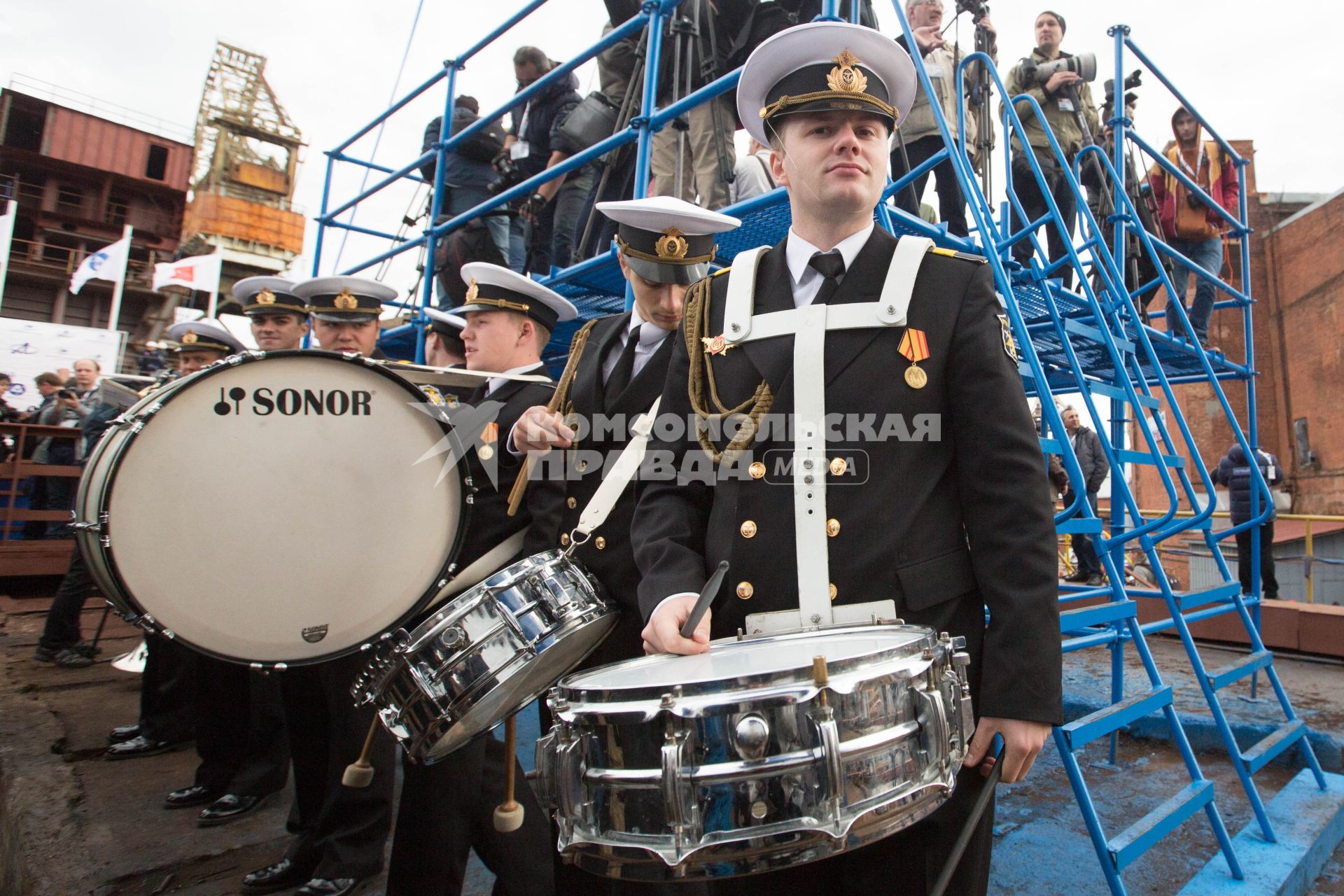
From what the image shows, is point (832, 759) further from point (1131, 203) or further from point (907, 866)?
point (1131, 203)

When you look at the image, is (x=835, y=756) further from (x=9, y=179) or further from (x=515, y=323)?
(x=9, y=179)

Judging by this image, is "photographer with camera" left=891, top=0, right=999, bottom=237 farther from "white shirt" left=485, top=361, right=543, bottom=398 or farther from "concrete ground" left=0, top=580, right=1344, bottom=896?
"concrete ground" left=0, top=580, right=1344, bottom=896

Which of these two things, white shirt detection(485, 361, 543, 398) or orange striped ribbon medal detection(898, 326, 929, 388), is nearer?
orange striped ribbon medal detection(898, 326, 929, 388)

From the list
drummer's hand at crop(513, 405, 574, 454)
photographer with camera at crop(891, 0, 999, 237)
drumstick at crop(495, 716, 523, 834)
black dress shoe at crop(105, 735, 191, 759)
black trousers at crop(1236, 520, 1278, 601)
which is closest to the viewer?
drumstick at crop(495, 716, 523, 834)

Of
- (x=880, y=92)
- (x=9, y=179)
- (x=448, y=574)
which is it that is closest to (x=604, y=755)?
(x=448, y=574)

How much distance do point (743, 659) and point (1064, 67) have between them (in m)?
5.61

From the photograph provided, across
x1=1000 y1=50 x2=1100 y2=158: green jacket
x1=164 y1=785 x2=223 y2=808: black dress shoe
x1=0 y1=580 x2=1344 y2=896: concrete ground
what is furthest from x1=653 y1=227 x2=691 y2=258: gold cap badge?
x1=1000 y1=50 x2=1100 y2=158: green jacket

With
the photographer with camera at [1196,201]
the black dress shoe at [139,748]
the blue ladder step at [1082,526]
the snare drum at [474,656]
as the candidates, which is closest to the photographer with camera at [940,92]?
the photographer with camera at [1196,201]

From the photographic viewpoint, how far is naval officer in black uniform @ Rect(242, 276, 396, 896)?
2547mm

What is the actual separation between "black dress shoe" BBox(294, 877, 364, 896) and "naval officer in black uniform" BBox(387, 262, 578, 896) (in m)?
0.28

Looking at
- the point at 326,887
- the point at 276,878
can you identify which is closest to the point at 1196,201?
the point at 326,887

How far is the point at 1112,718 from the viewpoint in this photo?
2355mm

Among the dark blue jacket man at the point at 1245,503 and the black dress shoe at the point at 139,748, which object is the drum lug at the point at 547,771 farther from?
the dark blue jacket man at the point at 1245,503

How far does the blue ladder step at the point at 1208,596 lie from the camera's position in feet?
10.5
